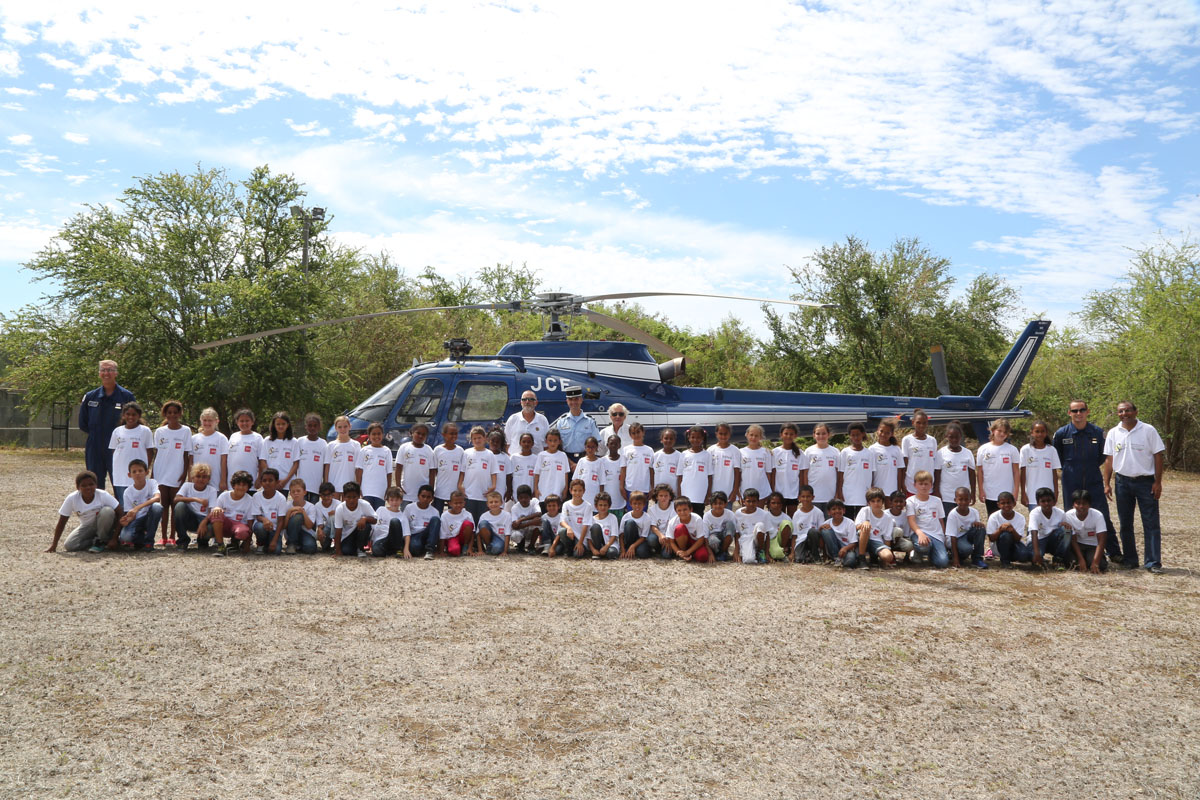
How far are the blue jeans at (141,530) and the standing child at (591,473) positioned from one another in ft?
14.8

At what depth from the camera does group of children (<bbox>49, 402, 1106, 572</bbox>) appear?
8.74 meters

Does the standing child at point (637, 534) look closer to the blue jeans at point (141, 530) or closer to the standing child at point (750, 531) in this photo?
the standing child at point (750, 531)

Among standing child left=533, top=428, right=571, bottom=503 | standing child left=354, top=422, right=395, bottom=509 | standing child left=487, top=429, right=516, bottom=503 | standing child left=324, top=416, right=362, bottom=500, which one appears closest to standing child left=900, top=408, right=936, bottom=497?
standing child left=533, top=428, right=571, bottom=503

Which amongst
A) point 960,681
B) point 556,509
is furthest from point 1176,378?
point 960,681

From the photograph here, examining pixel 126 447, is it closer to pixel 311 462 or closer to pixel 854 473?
pixel 311 462

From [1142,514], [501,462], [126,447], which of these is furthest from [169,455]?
[1142,514]

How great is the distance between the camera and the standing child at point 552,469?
9.64 metres

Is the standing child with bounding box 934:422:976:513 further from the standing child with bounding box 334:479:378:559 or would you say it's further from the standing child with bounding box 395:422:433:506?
the standing child with bounding box 334:479:378:559

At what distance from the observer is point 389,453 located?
380 inches

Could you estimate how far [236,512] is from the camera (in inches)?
353

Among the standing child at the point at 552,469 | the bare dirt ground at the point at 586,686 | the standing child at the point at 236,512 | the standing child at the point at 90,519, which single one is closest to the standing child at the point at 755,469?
the bare dirt ground at the point at 586,686

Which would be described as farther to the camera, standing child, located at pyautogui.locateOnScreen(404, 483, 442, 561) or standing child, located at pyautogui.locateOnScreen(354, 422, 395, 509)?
standing child, located at pyautogui.locateOnScreen(354, 422, 395, 509)

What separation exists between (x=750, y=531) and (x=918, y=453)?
2105 mm

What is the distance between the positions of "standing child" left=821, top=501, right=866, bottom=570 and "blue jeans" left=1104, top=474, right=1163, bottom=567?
283 cm
